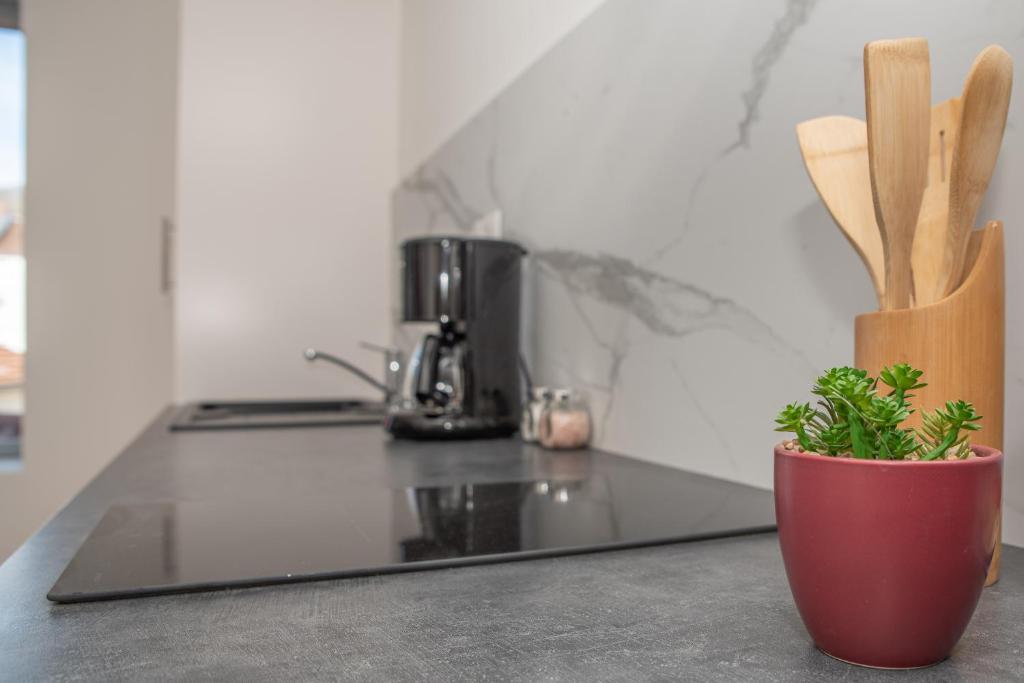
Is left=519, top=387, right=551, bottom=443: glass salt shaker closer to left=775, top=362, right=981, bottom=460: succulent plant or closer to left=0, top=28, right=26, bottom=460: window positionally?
left=775, top=362, right=981, bottom=460: succulent plant

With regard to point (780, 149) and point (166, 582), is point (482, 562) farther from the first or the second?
point (780, 149)

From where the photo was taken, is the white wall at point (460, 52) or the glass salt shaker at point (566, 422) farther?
the white wall at point (460, 52)

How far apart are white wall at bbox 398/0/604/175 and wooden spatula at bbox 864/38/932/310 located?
2.83ft

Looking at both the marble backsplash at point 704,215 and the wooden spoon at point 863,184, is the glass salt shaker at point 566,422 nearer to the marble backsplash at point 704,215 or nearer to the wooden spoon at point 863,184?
the marble backsplash at point 704,215

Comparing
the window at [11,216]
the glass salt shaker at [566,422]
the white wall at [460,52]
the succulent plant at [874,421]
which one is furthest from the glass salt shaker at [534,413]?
the window at [11,216]

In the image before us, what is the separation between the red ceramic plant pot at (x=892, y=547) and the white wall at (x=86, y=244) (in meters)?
2.86

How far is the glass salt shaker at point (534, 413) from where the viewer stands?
4.47 feet

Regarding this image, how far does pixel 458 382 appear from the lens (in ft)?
4.67

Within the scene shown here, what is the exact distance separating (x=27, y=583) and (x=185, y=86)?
2.19 meters

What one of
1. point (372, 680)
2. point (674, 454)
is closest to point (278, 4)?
point (674, 454)

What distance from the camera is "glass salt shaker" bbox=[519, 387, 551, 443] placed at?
1362mm

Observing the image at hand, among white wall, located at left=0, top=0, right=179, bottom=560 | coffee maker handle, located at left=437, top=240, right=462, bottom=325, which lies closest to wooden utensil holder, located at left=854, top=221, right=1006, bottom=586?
coffee maker handle, located at left=437, top=240, right=462, bottom=325

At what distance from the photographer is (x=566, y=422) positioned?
1289 mm

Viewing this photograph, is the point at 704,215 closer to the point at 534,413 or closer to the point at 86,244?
the point at 534,413
